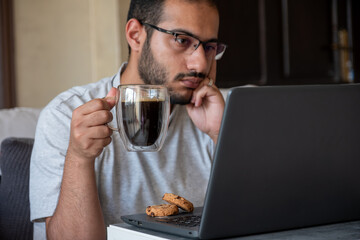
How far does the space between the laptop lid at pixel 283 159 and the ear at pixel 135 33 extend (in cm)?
91

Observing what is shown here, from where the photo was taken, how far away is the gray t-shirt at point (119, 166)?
4.40 ft

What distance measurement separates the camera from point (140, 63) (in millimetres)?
1606

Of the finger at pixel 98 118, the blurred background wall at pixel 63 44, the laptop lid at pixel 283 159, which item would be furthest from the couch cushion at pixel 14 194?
the blurred background wall at pixel 63 44

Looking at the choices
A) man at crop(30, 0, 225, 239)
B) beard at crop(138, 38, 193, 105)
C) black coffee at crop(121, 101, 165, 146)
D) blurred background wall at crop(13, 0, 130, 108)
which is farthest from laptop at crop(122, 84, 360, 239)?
blurred background wall at crop(13, 0, 130, 108)

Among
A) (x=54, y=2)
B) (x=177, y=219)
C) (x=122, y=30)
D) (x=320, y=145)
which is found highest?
(x=54, y=2)

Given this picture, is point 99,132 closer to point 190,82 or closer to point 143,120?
point 143,120

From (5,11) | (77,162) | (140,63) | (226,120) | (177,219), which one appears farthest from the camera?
(5,11)

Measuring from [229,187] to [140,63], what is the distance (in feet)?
3.00

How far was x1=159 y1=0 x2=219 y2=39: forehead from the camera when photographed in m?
1.49

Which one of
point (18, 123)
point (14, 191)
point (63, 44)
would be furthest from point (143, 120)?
point (63, 44)

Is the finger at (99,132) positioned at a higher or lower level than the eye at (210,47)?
lower

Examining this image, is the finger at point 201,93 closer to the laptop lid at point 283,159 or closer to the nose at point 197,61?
the nose at point 197,61

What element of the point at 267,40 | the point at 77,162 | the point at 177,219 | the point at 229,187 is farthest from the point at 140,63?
the point at 267,40

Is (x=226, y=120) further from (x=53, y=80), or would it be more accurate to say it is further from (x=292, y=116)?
(x=53, y=80)
